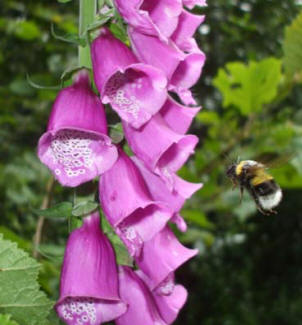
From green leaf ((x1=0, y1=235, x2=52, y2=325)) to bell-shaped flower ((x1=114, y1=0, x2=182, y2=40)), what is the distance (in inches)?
13.5

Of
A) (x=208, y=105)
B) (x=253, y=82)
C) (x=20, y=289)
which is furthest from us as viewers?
(x=208, y=105)

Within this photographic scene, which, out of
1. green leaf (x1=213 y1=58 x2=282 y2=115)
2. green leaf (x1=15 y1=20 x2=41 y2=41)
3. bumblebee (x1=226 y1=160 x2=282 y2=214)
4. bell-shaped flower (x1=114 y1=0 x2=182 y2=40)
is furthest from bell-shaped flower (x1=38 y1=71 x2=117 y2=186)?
green leaf (x1=15 y1=20 x2=41 y2=41)

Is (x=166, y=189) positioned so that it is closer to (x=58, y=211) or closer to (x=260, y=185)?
(x=58, y=211)

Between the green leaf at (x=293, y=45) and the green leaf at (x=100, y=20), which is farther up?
the green leaf at (x=100, y=20)

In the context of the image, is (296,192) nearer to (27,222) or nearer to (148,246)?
(27,222)

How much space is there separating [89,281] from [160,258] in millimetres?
120

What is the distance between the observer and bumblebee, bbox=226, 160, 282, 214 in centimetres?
122

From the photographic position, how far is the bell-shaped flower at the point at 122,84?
827mm

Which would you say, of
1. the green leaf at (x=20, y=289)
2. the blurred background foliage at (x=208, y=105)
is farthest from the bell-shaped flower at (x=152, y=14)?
the green leaf at (x=20, y=289)

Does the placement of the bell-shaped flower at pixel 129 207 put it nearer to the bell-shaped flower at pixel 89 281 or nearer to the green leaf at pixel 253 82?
the bell-shaped flower at pixel 89 281

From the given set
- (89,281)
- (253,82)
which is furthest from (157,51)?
(253,82)

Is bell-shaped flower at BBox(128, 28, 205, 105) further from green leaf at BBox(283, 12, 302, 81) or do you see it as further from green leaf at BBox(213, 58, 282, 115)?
green leaf at BBox(213, 58, 282, 115)

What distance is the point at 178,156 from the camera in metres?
0.93

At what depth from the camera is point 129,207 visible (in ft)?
2.78
